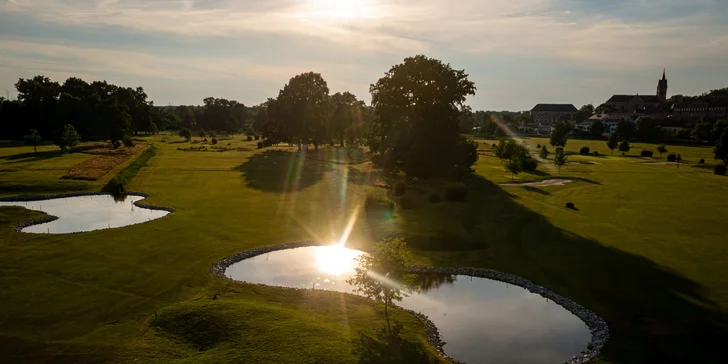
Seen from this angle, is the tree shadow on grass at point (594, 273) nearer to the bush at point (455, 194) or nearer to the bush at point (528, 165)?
the bush at point (455, 194)

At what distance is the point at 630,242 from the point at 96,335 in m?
45.6

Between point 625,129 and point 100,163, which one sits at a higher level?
point 625,129

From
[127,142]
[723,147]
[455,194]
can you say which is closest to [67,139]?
[127,142]

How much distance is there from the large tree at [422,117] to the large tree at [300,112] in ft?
127

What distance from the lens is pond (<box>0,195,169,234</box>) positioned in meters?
46.9

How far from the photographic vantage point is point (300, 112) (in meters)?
132

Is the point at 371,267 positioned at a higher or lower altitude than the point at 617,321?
higher

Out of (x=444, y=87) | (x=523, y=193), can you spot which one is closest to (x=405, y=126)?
(x=444, y=87)

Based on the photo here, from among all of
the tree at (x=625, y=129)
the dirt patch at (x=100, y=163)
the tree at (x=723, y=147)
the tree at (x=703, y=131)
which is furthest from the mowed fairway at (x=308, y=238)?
the tree at (x=625, y=129)

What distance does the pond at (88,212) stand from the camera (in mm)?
46938

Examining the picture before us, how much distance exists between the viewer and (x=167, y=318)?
25.9 metres

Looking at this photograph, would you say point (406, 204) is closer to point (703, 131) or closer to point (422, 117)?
point (422, 117)

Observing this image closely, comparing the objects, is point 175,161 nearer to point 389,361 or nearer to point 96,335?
point 96,335

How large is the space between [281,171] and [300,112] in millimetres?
46255
